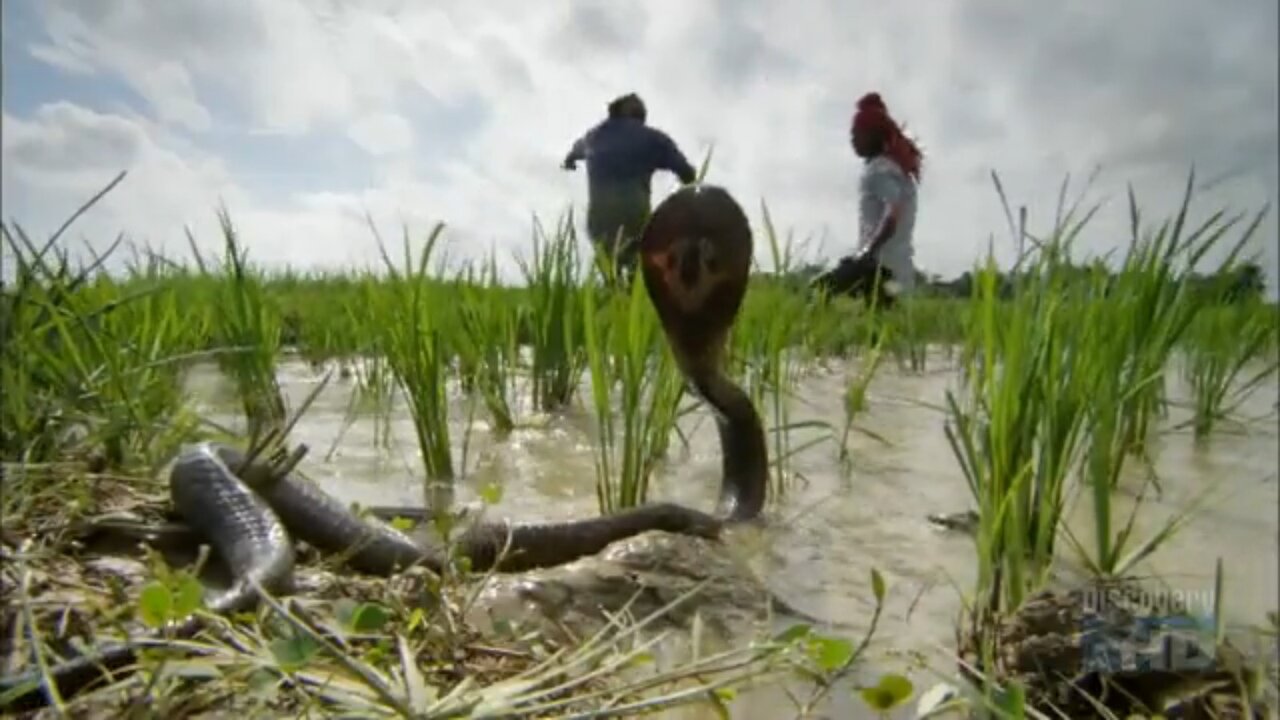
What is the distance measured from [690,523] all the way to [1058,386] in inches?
40.0

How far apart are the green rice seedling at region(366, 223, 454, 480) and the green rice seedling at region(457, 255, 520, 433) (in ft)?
1.68

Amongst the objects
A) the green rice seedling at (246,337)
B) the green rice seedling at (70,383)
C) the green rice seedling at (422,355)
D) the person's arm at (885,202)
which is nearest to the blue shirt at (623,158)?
the person's arm at (885,202)

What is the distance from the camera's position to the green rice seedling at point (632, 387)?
9.08 ft

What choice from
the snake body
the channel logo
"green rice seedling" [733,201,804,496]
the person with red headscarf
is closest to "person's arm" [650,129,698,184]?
the person with red headscarf

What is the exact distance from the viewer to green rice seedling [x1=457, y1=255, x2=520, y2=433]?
393 cm

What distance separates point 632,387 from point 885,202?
5.99 metres

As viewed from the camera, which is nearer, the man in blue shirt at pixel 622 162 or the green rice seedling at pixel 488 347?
the green rice seedling at pixel 488 347

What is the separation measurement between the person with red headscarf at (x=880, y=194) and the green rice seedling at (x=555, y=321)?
4137 mm

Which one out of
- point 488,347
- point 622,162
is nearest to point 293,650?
point 488,347

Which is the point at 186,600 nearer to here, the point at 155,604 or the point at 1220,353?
the point at 155,604

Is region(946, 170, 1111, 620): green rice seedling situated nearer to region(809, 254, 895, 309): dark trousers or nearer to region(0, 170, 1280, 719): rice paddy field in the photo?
region(0, 170, 1280, 719): rice paddy field

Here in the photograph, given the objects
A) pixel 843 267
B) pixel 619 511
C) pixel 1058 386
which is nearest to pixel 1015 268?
pixel 1058 386

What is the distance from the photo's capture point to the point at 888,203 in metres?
8.25

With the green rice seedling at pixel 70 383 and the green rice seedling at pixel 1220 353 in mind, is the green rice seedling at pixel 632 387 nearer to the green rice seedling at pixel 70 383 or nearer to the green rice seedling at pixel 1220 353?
the green rice seedling at pixel 70 383
